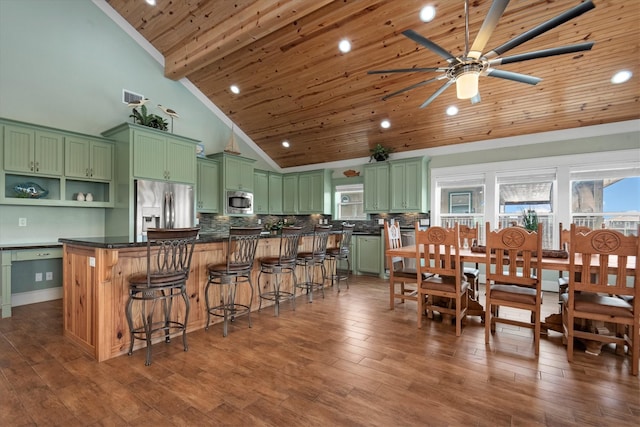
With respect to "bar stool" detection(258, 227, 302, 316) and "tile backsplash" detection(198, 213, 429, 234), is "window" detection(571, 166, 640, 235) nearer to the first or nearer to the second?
"tile backsplash" detection(198, 213, 429, 234)

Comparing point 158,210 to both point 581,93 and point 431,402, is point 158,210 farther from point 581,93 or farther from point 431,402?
point 581,93

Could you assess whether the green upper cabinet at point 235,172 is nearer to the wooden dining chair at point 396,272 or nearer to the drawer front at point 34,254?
the drawer front at point 34,254

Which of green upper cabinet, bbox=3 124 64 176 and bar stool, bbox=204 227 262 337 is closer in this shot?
bar stool, bbox=204 227 262 337

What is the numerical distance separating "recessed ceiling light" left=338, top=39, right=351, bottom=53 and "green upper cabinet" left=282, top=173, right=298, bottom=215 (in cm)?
366

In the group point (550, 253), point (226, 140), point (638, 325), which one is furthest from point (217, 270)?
point (226, 140)

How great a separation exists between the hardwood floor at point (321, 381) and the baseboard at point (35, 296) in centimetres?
112

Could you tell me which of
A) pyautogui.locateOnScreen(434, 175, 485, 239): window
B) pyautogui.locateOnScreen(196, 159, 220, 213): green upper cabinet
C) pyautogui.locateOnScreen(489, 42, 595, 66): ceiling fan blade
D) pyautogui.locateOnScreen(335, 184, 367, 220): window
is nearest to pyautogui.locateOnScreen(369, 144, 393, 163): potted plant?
pyautogui.locateOnScreen(335, 184, 367, 220): window

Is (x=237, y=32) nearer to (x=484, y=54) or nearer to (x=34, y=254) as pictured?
(x=484, y=54)

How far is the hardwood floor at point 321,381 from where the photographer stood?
5.68 ft

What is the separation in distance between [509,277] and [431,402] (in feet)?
4.74

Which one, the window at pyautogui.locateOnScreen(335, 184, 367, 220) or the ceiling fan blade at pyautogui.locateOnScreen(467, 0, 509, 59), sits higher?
the ceiling fan blade at pyautogui.locateOnScreen(467, 0, 509, 59)

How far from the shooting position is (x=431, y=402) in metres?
1.86

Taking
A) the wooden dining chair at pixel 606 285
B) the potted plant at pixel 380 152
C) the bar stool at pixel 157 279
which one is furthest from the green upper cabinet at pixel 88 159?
the wooden dining chair at pixel 606 285

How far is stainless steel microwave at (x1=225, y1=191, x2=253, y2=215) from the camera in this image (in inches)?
247
